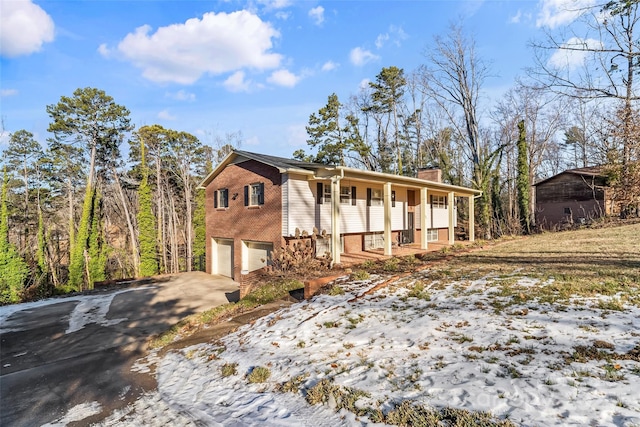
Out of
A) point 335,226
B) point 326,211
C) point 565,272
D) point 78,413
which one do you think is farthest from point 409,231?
point 78,413

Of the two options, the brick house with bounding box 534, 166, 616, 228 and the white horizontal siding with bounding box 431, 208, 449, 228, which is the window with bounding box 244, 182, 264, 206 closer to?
the white horizontal siding with bounding box 431, 208, 449, 228

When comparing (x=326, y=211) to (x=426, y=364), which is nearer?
(x=426, y=364)

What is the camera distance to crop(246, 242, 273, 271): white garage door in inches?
575

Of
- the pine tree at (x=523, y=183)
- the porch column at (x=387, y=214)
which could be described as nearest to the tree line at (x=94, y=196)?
the porch column at (x=387, y=214)

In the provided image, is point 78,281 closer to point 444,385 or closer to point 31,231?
point 31,231

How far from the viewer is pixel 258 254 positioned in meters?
15.1

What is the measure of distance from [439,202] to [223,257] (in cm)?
1404

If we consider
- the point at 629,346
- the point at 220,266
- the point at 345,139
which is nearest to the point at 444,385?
the point at 629,346

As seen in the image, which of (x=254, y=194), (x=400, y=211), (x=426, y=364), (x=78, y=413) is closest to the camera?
(x=426, y=364)

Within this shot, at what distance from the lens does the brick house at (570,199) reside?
24703mm

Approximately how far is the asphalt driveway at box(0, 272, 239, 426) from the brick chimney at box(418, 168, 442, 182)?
12.5 metres

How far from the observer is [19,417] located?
4.23 metres

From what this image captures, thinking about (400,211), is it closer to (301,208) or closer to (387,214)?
(387,214)

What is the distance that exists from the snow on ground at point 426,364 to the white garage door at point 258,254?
7994mm
